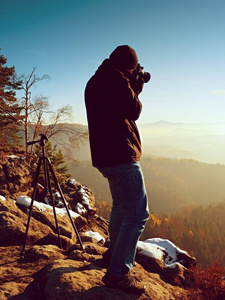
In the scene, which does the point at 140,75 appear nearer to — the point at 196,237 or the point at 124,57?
the point at 124,57

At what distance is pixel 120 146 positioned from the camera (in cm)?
282

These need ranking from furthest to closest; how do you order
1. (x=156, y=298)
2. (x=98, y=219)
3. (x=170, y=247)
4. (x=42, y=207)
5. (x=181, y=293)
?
(x=98, y=219) < (x=42, y=207) < (x=170, y=247) < (x=181, y=293) < (x=156, y=298)

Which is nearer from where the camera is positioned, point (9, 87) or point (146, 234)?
point (9, 87)

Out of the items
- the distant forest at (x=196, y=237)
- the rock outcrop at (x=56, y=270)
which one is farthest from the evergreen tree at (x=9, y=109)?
the distant forest at (x=196, y=237)

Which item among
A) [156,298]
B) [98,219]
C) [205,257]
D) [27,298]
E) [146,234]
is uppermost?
[27,298]

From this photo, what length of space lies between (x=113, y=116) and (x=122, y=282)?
2235mm

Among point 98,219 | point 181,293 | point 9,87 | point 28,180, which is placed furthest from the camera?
point 9,87

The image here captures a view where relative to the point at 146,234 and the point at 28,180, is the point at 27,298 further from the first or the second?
the point at 146,234

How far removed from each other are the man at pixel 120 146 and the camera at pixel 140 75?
0.40ft

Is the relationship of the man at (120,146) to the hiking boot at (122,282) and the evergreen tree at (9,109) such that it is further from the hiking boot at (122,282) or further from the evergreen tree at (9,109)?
the evergreen tree at (9,109)

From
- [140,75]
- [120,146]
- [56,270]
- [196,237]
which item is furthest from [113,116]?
[196,237]

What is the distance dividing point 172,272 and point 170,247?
198 cm

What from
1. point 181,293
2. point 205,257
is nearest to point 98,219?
point 181,293

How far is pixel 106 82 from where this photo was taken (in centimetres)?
283
